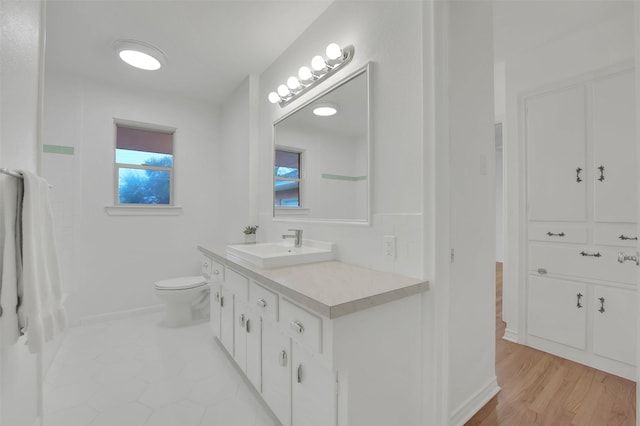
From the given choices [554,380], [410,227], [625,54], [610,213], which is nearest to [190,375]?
[410,227]

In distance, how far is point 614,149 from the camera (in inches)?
75.6

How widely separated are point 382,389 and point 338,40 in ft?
6.51

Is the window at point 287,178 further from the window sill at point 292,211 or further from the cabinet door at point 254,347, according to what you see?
the cabinet door at point 254,347

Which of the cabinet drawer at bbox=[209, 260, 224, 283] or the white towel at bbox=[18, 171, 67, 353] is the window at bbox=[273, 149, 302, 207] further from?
the white towel at bbox=[18, 171, 67, 353]

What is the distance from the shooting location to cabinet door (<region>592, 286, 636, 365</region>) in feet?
6.05

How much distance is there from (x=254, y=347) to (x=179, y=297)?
55.2 inches

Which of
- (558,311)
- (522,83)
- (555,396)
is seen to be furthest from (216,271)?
(522,83)

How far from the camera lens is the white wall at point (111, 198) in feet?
8.99

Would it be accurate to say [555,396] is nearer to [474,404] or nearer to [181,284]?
[474,404]

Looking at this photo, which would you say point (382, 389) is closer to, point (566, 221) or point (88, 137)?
point (566, 221)

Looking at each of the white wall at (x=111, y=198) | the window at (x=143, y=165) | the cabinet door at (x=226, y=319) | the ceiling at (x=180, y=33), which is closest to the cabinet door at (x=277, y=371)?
the cabinet door at (x=226, y=319)

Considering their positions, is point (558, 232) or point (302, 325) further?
point (558, 232)

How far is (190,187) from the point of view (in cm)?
348

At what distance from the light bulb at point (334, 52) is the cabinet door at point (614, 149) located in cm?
185
